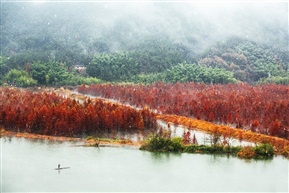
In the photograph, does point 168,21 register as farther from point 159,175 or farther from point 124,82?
point 159,175

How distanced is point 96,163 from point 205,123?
59.2 ft

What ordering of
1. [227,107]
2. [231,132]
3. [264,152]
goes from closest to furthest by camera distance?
1. [264,152]
2. [231,132]
3. [227,107]

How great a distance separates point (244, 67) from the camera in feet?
342

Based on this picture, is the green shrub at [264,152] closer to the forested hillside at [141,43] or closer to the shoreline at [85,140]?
the shoreline at [85,140]

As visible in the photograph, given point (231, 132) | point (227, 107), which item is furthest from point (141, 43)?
point (231, 132)

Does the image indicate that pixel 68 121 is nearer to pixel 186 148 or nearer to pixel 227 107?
pixel 186 148

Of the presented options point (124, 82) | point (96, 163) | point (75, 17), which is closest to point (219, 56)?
point (124, 82)

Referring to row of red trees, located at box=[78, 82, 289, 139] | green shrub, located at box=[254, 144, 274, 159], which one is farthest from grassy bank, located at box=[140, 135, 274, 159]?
row of red trees, located at box=[78, 82, 289, 139]

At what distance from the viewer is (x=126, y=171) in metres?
30.6

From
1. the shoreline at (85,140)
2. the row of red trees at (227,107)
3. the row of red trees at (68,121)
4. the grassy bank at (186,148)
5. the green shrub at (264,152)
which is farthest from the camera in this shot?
the row of red trees at (227,107)

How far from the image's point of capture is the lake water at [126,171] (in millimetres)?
27531

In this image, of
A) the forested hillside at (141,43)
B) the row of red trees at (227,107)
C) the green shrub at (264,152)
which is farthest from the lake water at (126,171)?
the forested hillside at (141,43)

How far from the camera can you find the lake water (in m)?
27.5

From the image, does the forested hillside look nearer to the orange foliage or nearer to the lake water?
the orange foliage
